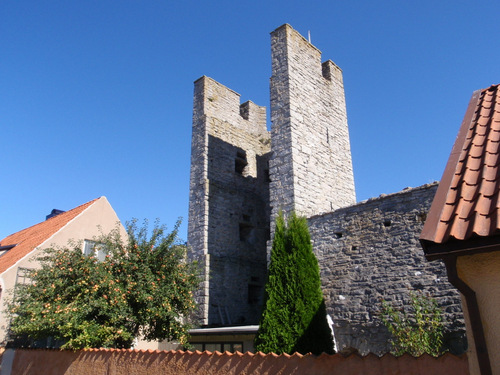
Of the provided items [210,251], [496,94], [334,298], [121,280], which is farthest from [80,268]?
[496,94]

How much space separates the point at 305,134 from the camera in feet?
38.9

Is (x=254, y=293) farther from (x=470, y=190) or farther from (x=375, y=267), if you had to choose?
(x=470, y=190)

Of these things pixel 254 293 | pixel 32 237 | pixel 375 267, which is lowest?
pixel 254 293

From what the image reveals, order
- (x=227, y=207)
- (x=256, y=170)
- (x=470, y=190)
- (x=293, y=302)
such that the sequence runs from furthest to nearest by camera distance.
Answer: (x=256, y=170)
(x=227, y=207)
(x=293, y=302)
(x=470, y=190)

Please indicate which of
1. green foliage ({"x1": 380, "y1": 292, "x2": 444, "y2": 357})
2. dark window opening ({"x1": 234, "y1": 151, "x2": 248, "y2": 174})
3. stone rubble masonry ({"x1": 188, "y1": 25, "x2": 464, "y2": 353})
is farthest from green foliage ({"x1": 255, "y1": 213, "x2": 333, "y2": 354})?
dark window opening ({"x1": 234, "y1": 151, "x2": 248, "y2": 174})

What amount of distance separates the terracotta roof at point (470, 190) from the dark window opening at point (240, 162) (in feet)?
35.3

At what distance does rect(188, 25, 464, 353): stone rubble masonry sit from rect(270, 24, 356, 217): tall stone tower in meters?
0.04

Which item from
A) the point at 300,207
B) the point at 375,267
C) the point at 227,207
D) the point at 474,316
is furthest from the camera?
the point at 227,207

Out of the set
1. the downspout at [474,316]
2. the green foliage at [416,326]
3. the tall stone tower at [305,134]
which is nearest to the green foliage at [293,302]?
the green foliage at [416,326]

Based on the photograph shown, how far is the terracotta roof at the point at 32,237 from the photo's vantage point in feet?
44.5

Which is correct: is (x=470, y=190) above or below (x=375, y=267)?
above

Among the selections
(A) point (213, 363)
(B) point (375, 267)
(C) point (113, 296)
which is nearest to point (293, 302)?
(B) point (375, 267)

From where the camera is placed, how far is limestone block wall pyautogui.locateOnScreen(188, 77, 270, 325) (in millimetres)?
12859

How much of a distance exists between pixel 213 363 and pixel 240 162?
10635 mm
